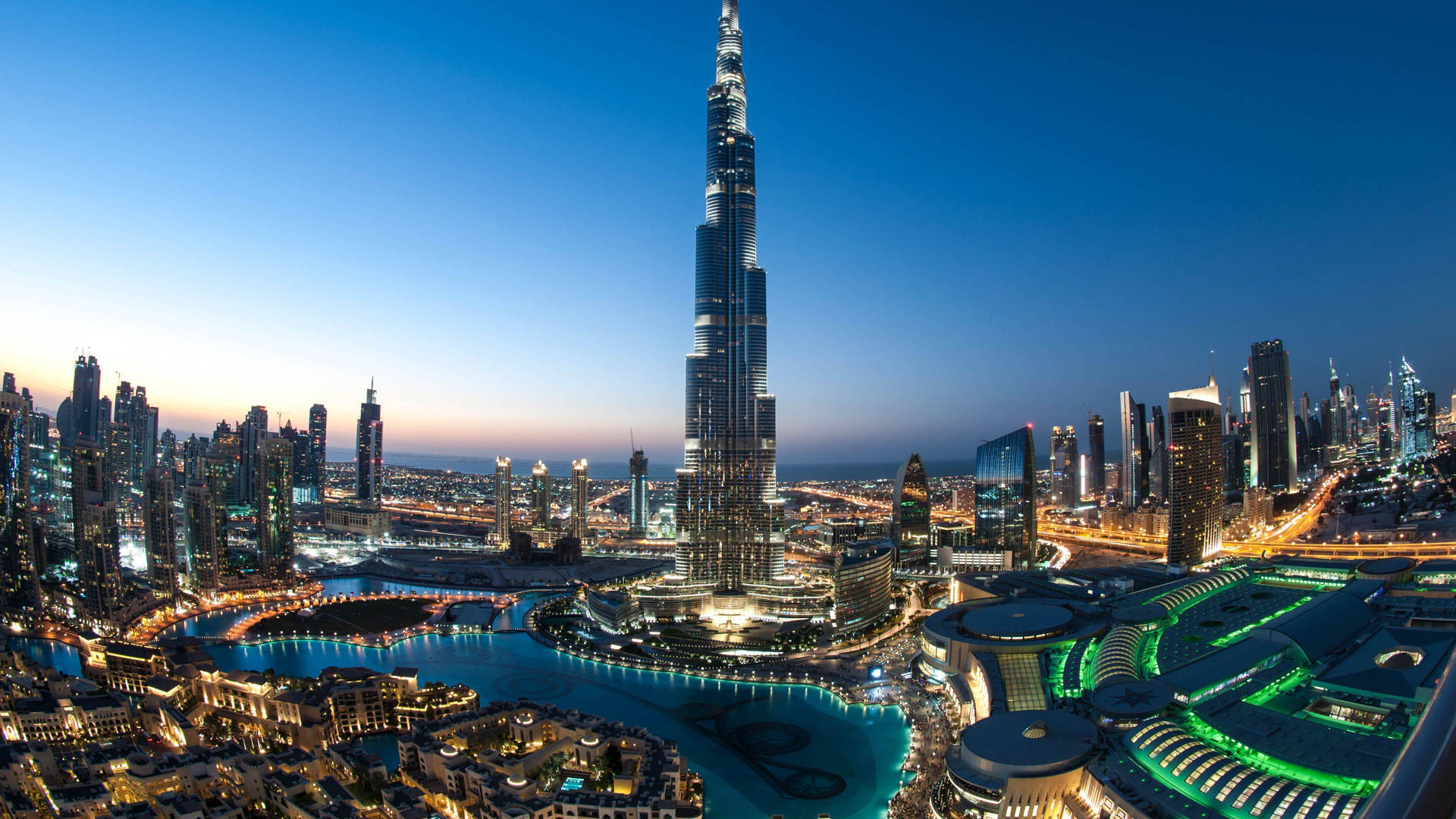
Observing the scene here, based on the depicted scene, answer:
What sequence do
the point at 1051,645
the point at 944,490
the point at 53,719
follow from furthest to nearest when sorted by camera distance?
the point at 944,490
the point at 1051,645
the point at 53,719

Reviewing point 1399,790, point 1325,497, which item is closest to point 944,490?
point 1325,497

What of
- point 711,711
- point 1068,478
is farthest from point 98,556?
point 1068,478

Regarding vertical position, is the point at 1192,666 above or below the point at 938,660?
above

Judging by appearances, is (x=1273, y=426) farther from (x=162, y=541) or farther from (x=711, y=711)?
(x=162, y=541)

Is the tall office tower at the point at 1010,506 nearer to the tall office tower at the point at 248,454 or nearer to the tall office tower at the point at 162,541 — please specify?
the tall office tower at the point at 162,541

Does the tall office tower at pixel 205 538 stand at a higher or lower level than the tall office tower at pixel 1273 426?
lower

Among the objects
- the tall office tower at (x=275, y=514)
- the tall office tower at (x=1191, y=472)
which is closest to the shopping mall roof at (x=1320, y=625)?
the tall office tower at (x=1191, y=472)

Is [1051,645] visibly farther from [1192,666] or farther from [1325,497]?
[1325,497]
